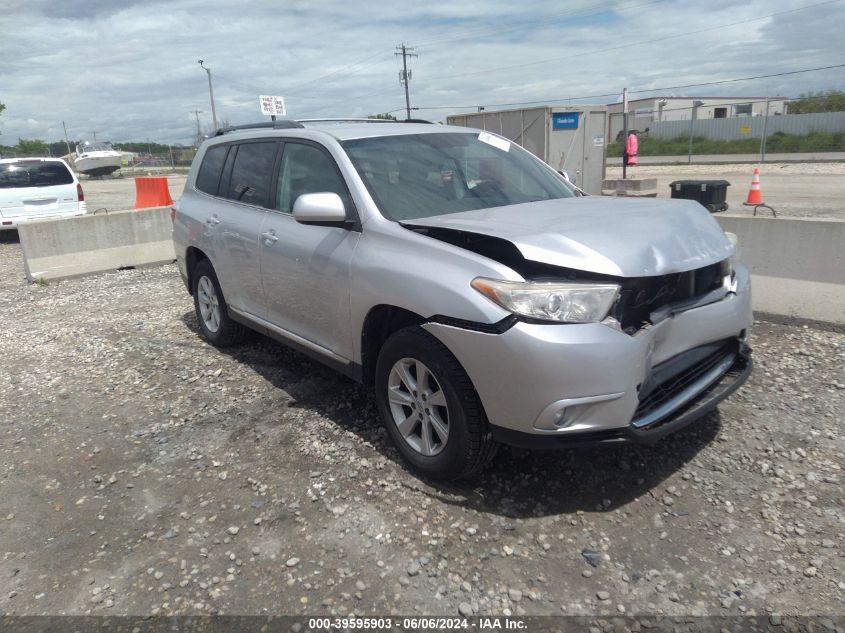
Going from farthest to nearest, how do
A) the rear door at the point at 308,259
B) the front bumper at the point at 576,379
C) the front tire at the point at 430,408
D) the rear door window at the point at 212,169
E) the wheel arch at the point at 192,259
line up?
the wheel arch at the point at 192,259, the rear door window at the point at 212,169, the rear door at the point at 308,259, the front tire at the point at 430,408, the front bumper at the point at 576,379

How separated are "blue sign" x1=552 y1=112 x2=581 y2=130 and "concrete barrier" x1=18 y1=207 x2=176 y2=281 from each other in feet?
29.3

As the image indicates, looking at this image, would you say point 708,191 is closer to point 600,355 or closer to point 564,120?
point 600,355

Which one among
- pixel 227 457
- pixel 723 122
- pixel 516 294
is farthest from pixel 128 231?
pixel 723 122

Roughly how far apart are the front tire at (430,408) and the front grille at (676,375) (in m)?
0.75

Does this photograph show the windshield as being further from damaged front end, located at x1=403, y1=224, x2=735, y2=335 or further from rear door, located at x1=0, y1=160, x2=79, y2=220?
rear door, located at x1=0, y1=160, x2=79, y2=220

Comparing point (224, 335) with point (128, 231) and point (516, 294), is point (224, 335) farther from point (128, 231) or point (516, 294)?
point (128, 231)

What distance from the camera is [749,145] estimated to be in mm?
33844

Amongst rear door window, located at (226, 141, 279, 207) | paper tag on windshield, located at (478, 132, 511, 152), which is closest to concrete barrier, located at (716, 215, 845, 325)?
paper tag on windshield, located at (478, 132, 511, 152)

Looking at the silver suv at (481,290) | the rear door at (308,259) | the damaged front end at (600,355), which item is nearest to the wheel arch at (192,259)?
the silver suv at (481,290)

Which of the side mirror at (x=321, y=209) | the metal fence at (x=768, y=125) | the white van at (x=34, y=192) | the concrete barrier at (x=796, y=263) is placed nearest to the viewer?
the side mirror at (x=321, y=209)

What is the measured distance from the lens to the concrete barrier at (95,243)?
8492 millimetres

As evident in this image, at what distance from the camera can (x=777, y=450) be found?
11.7 feet

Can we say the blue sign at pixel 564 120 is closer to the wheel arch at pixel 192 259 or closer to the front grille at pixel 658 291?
the wheel arch at pixel 192 259

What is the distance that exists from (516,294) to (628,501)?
1242 mm
